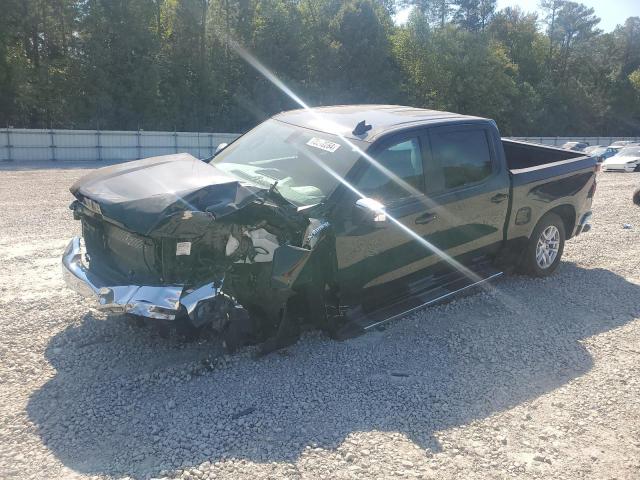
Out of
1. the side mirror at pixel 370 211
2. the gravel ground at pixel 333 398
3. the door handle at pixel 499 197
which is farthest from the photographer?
the door handle at pixel 499 197

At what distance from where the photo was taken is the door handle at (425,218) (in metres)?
5.06

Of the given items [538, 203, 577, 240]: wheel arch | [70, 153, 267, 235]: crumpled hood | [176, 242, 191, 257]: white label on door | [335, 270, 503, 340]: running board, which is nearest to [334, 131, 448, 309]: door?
[335, 270, 503, 340]: running board

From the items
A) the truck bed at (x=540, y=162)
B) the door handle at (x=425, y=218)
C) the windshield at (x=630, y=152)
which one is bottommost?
the windshield at (x=630, y=152)

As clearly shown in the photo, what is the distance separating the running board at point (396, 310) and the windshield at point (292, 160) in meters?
1.07

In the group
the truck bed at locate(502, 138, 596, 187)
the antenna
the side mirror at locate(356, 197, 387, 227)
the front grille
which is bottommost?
the front grille

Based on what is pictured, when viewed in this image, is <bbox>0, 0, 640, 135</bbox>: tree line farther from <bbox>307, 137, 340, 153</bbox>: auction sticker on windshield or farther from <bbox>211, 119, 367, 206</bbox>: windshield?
<bbox>307, 137, 340, 153</bbox>: auction sticker on windshield

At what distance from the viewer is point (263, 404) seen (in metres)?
3.92

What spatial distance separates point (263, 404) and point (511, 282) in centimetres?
386

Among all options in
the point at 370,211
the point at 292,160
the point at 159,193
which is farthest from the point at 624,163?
the point at 159,193

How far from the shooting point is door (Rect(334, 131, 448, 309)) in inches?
182

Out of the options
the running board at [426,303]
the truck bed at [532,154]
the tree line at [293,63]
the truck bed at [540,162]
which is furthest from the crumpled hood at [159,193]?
the tree line at [293,63]

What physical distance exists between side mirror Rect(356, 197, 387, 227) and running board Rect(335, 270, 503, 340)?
874 mm

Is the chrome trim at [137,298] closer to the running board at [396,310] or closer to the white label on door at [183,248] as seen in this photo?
the white label on door at [183,248]

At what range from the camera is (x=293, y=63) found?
140ft
